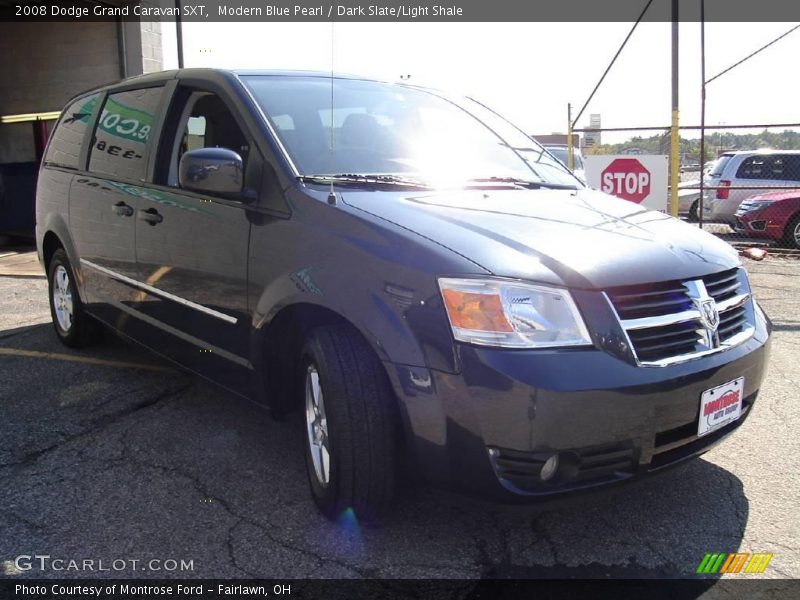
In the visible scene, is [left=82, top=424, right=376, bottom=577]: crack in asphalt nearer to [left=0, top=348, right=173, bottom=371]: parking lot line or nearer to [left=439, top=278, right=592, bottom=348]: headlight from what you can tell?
[left=439, top=278, right=592, bottom=348]: headlight

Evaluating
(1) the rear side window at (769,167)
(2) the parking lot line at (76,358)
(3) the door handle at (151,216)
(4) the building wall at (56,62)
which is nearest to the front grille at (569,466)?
(3) the door handle at (151,216)

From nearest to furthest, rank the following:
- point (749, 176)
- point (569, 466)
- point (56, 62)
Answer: point (569, 466), point (749, 176), point (56, 62)

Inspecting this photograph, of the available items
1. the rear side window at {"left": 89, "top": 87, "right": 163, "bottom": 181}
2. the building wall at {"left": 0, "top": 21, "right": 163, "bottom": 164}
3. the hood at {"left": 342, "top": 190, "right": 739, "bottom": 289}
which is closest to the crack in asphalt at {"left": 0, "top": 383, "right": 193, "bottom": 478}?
the rear side window at {"left": 89, "top": 87, "right": 163, "bottom": 181}

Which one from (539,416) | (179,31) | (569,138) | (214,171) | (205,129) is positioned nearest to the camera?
(539,416)

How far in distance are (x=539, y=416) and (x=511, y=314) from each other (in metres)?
0.33

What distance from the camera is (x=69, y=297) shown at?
5.11m

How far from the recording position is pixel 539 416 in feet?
7.27

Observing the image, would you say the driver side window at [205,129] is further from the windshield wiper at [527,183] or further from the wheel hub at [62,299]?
the wheel hub at [62,299]

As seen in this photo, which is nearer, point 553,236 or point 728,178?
point 553,236

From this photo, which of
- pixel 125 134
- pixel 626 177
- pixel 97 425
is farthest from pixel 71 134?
pixel 626 177

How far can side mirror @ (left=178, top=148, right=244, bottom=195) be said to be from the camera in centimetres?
Answer: 301

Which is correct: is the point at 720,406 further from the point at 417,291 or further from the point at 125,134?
the point at 125,134

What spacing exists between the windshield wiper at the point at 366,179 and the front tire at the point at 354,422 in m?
0.66

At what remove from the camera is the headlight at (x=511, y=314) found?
2.28 meters
